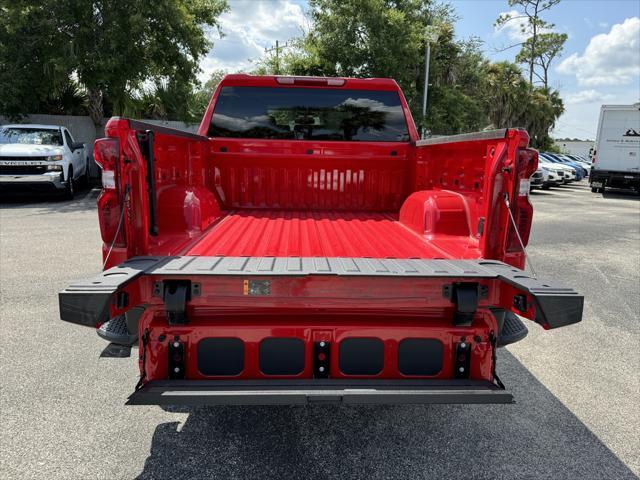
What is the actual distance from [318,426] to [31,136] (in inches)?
518

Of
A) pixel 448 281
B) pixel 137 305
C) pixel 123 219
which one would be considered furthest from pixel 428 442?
pixel 123 219

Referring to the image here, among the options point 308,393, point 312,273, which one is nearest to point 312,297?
point 312,273

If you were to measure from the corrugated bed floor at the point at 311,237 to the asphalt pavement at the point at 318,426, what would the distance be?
1.10m

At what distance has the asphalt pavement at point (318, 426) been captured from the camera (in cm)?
262

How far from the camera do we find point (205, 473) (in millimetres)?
2549

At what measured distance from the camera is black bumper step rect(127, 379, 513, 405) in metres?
2.30

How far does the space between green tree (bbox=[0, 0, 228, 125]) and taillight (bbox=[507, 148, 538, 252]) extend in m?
14.7

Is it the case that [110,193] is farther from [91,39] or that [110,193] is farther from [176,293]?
[91,39]

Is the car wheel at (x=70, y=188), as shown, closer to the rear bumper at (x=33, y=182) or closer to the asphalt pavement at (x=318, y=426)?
the rear bumper at (x=33, y=182)

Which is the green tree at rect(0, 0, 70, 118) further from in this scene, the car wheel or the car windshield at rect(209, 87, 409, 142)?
the car windshield at rect(209, 87, 409, 142)

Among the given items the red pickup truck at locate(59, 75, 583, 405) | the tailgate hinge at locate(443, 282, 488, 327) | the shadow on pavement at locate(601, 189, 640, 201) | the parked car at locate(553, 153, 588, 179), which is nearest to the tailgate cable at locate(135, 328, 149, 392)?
the red pickup truck at locate(59, 75, 583, 405)

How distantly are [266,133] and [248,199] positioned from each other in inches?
26.6

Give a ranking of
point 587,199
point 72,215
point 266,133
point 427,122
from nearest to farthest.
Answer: point 266,133 → point 72,215 → point 587,199 → point 427,122

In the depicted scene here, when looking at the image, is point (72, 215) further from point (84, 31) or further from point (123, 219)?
point (123, 219)
